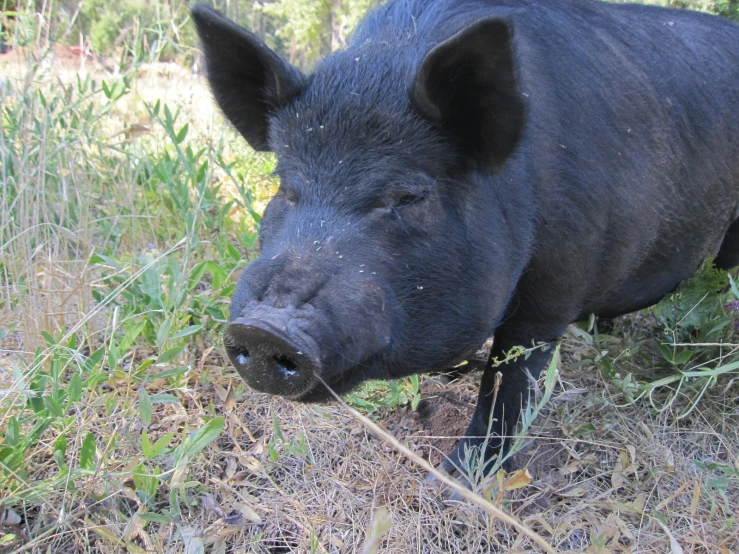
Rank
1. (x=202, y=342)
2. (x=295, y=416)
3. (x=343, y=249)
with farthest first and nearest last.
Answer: (x=202, y=342) < (x=295, y=416) < (x=343, y=249)

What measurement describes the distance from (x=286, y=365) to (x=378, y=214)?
576 mm

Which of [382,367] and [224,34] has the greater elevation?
[224,34]

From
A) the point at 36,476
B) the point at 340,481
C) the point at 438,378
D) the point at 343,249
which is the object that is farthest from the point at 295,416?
the point at 343,249

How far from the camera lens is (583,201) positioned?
256cm

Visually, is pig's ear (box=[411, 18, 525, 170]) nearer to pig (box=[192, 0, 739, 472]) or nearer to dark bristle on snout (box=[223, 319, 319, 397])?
pig (box=[192, 0, 739, 472])

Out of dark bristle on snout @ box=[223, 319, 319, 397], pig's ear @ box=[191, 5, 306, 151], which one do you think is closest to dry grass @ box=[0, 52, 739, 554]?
pig's ear @ box=[191, 5, 306, 151]

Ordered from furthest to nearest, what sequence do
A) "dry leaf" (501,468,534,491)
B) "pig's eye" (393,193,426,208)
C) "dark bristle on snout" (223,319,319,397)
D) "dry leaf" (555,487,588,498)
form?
"dry leaf" (555,487,588,498) < "pig's eye" (393,193,426,208) < "dry leaf" (501,468,534,491) < "dark bristle on snout" (223,319,319,397)

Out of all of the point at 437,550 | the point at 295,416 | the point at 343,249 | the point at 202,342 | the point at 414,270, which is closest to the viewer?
the point at 343,249

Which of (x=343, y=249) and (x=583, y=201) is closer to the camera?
(x=343, y=249)

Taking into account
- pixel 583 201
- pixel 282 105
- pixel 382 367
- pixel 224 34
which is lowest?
pixel 382 367

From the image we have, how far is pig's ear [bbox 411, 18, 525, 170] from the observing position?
1.92 metres

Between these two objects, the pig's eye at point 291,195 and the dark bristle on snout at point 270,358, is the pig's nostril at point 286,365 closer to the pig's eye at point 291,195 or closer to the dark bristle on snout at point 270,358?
the dark bristle on snout at point 270,358

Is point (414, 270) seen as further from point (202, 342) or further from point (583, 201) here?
point (202, 342)

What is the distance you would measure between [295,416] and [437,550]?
903mm
